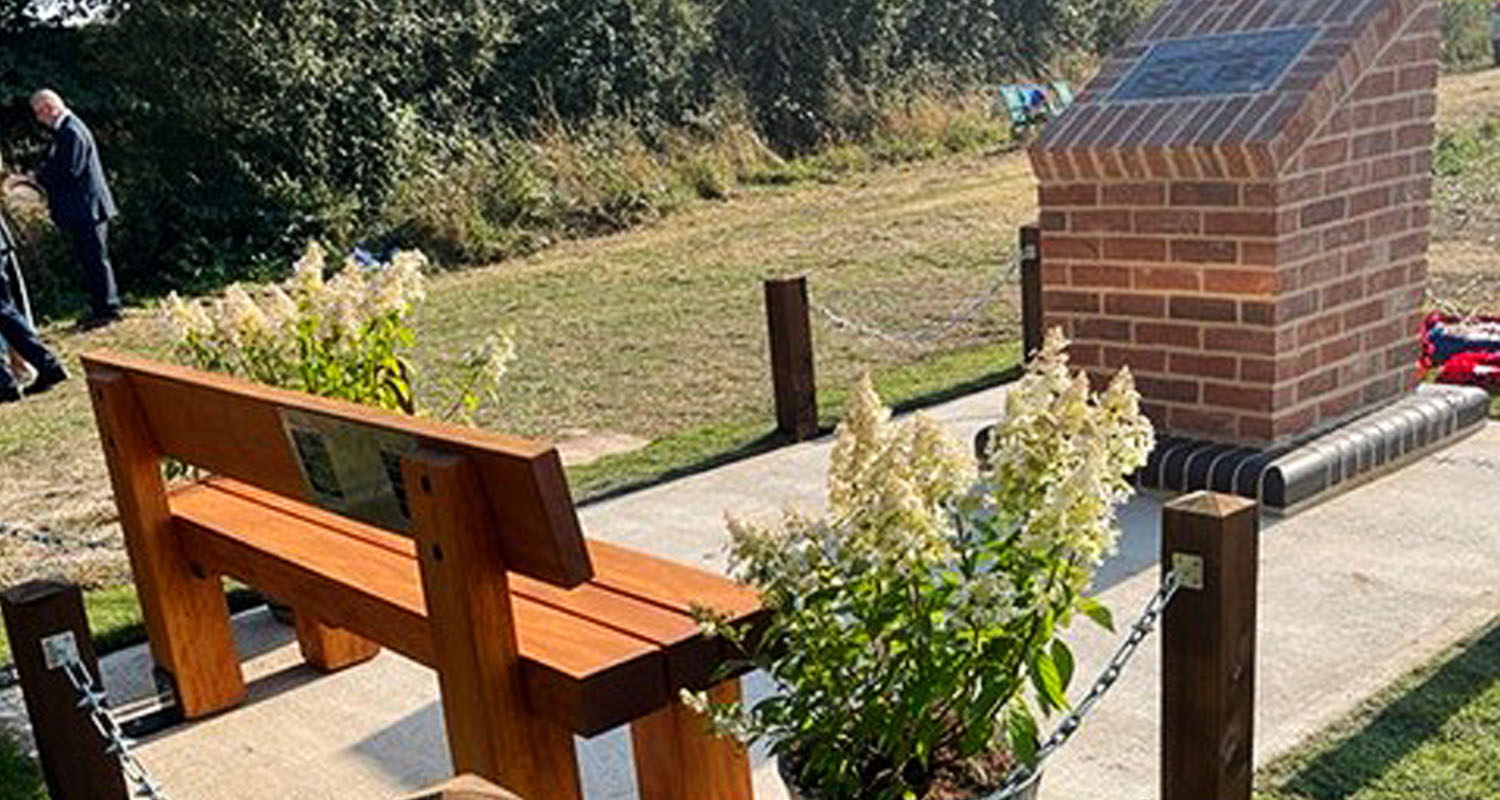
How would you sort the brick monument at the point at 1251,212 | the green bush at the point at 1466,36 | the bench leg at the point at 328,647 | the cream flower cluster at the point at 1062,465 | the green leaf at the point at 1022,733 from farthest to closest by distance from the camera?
1. the green bush at the point at 1466,36
2. the brick monument at the point at 1251,212
3. the bench leg at the point at 328,647
4. the green leaf at the point at 1022,733
5. the cream flower cluster at the point at 1062,465

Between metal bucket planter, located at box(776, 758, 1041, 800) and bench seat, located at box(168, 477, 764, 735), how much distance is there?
0.40m

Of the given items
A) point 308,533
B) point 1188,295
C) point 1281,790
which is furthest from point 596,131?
point 1281,790

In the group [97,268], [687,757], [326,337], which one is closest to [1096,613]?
[687,757]

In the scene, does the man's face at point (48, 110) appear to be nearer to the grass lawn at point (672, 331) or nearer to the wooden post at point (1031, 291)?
the grass lawn at point (672, 331)

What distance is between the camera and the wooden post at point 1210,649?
2570 millimetres

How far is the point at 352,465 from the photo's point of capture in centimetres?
307

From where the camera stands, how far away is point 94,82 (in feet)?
51.4

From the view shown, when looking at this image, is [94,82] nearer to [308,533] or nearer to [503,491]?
→ [308,533]

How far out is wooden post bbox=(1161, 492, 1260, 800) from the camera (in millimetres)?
2570

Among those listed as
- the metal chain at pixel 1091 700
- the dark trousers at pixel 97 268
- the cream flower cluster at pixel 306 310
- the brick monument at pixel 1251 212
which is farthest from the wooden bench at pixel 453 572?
the dark trousers at pixel 97 268

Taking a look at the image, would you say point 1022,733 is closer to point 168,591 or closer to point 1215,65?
point 168,591

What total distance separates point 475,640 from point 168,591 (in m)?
A: 1.72

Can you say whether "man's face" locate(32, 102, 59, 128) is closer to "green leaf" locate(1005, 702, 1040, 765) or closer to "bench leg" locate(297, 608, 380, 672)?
"bench leg" locate(297, 608, 380, 672)

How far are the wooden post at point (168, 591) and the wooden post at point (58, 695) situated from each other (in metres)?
0.85
